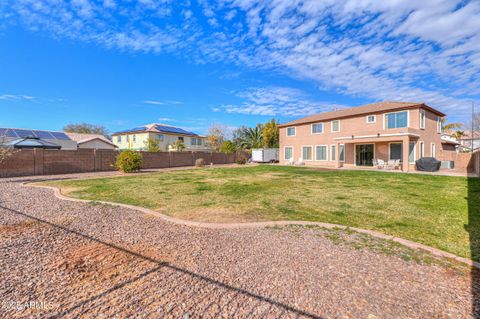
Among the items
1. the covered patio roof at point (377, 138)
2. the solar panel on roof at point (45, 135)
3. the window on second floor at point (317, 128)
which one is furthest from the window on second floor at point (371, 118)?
the solar panel on roof at point (45, 135)

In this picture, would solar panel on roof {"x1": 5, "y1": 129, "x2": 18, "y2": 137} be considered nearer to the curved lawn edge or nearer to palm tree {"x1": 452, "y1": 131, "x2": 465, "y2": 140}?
the curved lawn edge

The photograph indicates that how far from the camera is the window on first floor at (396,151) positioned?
21188 mm

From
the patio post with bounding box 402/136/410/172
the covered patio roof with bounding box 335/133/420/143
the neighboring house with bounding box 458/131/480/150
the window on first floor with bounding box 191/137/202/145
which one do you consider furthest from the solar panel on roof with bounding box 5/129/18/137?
the neighboring house with bounding box 458/131/480/150

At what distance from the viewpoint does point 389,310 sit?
2322 millimetres

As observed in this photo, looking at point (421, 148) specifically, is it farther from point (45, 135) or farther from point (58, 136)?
point (45, 135)

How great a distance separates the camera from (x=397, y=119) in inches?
827

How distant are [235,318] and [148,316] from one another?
831mm

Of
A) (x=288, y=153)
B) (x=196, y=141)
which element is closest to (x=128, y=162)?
(x=288, y=153)

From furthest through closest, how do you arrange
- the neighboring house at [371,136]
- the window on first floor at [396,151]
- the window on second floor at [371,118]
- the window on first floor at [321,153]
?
the window on first floor at [321,153]
the window on second floor at [371,118]
the window on first floor at [396,151]
the neighboring house at [371,136]

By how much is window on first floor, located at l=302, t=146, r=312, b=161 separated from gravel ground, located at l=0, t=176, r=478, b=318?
82.4 feet

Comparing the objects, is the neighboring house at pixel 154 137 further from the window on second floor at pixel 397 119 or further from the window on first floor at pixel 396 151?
the window on first floor at pixel 396 151

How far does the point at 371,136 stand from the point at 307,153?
28.5 feet

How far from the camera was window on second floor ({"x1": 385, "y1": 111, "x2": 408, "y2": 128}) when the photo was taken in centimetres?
2056

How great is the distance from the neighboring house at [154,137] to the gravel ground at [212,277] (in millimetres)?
36862
